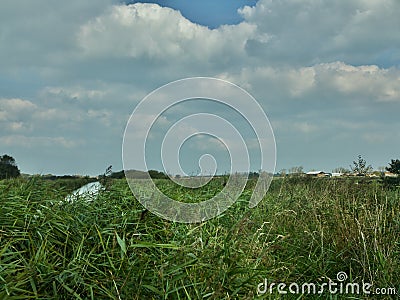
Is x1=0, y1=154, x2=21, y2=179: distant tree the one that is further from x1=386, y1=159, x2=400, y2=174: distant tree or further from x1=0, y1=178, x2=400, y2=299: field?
x1=386, y1=159, x2=400, y2=174: distant tree

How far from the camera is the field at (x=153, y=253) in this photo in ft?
9.29

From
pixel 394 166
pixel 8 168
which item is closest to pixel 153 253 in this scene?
pixel 8 168

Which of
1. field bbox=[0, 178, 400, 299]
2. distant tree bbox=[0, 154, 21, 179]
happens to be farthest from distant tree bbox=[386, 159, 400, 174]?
distant tree bbox=[0, 154, 21, 179]

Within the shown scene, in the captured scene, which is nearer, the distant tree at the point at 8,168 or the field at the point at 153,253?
the field at the point at 153,253

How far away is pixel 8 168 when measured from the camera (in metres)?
6.46

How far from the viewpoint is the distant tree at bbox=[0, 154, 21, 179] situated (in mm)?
6215

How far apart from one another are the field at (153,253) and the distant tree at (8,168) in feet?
2.96

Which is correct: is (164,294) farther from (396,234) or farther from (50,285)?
(396,234)

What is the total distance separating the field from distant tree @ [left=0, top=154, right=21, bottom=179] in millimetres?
904

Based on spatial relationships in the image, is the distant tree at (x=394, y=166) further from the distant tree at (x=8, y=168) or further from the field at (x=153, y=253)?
the distant tree at (x=8, y=168)

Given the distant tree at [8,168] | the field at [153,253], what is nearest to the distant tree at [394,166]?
the field at [153,253]

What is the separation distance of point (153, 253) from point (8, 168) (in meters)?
4.07

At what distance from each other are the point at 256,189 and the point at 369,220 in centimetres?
336

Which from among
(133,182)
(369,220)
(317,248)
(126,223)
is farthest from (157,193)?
(369,220)
